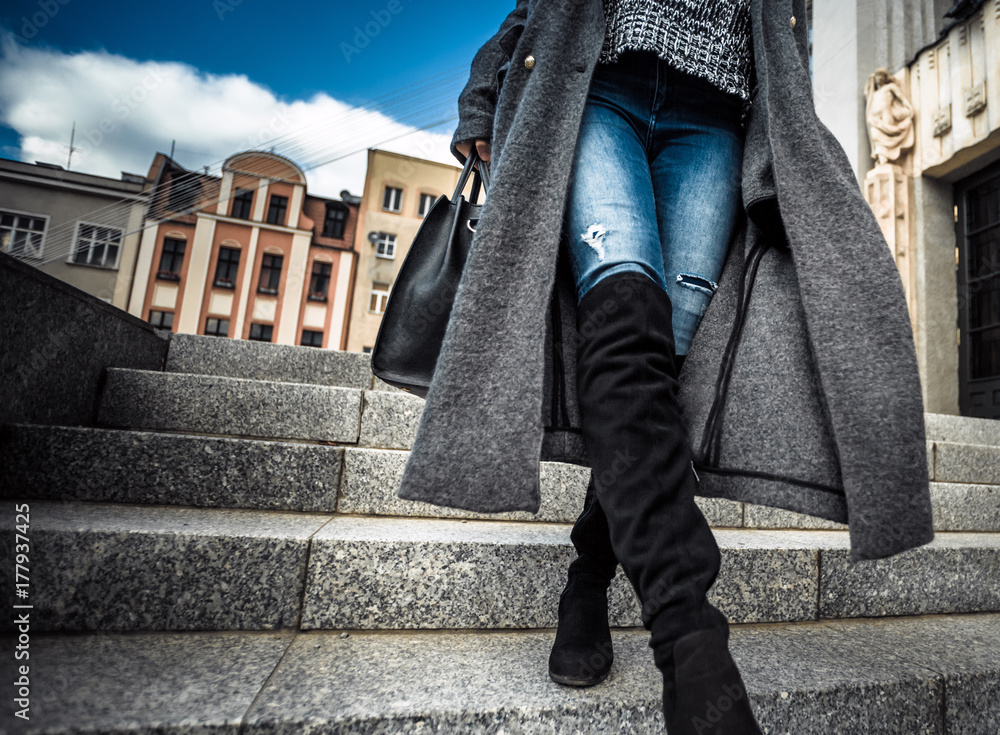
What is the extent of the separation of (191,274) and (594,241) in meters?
22.1

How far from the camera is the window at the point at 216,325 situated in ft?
62.5

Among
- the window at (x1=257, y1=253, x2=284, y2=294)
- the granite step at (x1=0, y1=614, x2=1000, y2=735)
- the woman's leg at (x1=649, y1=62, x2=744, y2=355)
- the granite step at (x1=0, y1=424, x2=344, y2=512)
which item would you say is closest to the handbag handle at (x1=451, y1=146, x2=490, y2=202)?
the woman's leg at (x1=649, y1=62, x2=744, y2=355)

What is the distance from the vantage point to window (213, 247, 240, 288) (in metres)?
19.6

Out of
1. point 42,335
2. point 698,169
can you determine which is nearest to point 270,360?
point 42,335

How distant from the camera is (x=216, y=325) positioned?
19141 millimetres

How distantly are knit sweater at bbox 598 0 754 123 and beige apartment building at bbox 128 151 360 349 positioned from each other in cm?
1916

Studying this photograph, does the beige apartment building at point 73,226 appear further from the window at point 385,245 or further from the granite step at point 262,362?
the granite step at point 262,362

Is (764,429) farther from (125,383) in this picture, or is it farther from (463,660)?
(125,383)

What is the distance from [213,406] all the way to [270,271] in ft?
67.4

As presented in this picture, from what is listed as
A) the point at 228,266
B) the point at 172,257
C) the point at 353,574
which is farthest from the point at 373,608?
the point at 172,257

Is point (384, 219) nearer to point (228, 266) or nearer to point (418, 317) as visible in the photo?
point (228, 266)

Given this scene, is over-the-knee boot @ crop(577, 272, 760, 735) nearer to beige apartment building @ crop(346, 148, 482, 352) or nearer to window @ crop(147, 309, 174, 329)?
beige apartment building @ crop(346, 148, 482, 352)

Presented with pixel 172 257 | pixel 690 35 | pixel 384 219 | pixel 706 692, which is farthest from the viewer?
pixel 384 219

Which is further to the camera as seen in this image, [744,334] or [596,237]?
[744,334]
